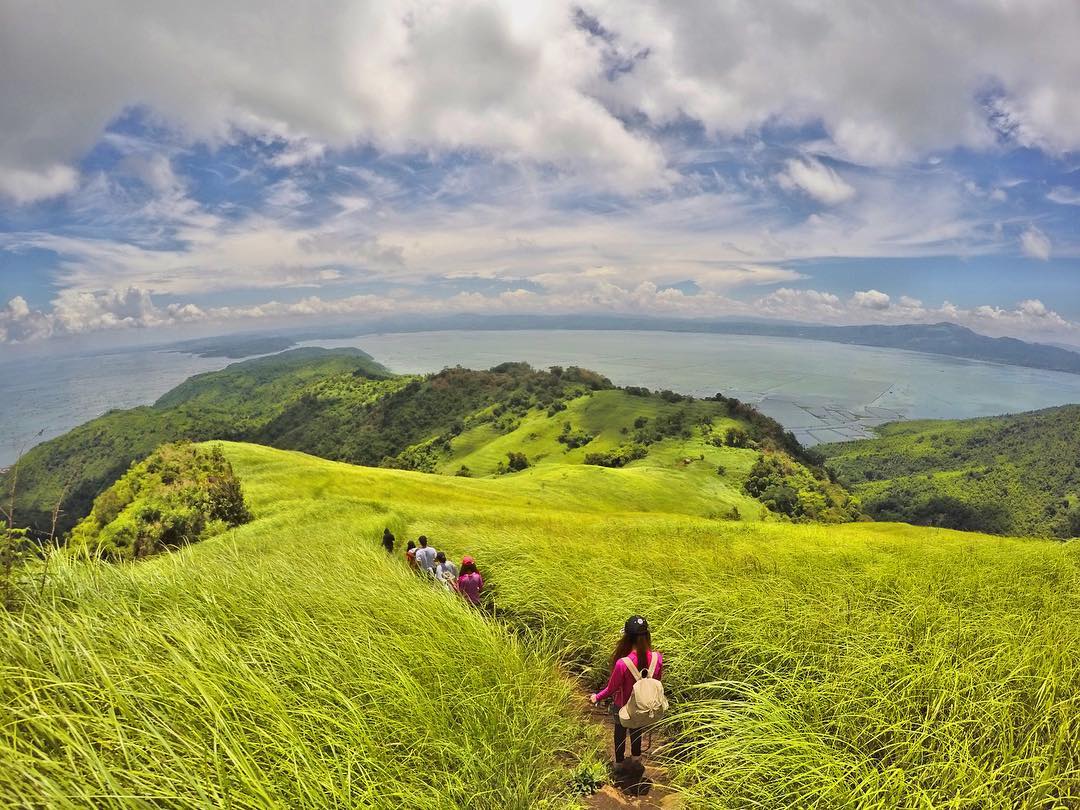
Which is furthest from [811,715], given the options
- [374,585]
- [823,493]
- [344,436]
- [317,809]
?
[344,436]

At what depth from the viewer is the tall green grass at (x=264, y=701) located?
3232 mm

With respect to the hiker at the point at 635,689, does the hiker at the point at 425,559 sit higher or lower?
lower

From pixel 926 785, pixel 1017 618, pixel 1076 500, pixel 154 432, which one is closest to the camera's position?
pixel 926 785

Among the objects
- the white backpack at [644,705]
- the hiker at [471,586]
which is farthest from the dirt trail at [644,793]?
the hiker at [471,586]

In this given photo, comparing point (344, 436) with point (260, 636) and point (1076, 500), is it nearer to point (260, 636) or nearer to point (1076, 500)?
point (260, 636)

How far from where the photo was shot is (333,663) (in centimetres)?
496

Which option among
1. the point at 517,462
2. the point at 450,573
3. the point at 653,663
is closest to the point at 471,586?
the point at 450,573

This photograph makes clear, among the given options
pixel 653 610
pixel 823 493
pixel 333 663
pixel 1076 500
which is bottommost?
pixel 1076 500

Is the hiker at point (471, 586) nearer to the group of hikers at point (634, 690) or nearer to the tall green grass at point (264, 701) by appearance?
the tall green grass at point (264, 701)

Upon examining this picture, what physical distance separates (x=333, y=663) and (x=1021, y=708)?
631cm

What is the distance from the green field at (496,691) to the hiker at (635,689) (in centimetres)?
39

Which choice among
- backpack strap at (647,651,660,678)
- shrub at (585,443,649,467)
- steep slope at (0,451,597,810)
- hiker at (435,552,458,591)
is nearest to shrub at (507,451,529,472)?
shrub at (585,443,649,467)

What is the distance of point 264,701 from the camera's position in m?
3.96

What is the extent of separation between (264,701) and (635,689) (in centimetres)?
361
